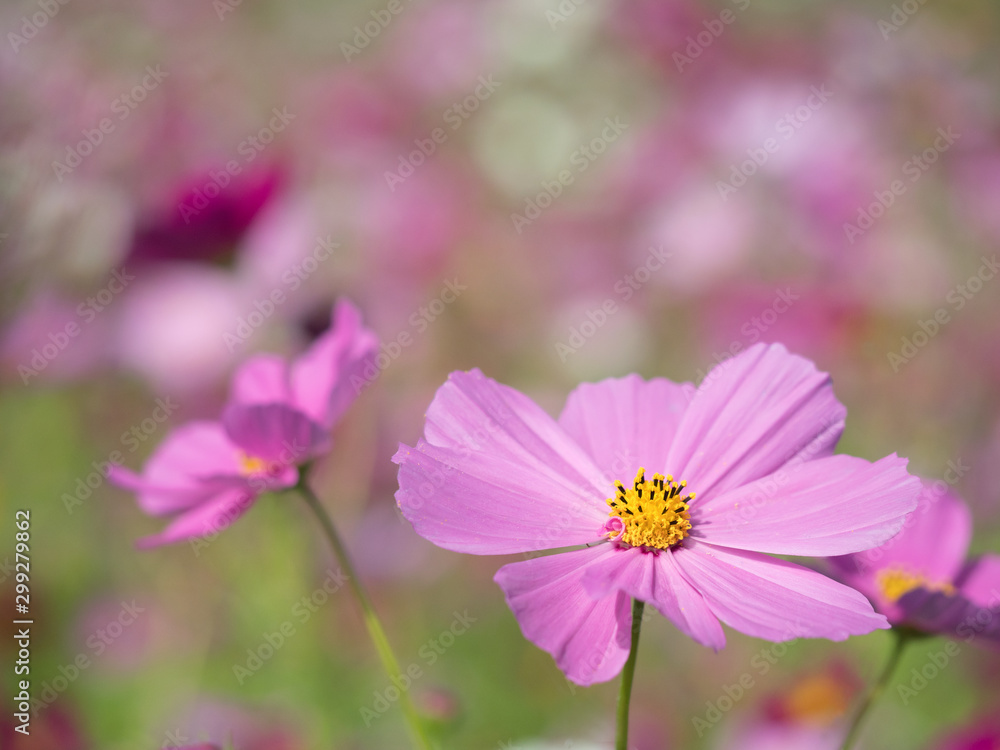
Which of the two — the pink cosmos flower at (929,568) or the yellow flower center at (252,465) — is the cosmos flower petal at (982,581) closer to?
the pink cosmos flower at (929,568)

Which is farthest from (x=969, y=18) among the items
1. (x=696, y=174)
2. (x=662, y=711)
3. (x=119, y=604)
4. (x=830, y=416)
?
(x=119, y=604)

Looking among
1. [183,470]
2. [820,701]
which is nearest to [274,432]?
[183,470]

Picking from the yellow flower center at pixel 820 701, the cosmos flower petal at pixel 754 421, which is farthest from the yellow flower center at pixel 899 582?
the yellow flower center at pixel 820 701

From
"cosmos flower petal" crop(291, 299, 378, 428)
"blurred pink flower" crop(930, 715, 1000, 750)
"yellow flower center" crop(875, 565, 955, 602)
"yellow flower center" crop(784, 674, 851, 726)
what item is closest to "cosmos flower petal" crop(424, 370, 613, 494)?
"cosmos flower petal" crop(291, 299, 378, 428)

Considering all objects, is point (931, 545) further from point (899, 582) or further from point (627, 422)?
point (627, 422)

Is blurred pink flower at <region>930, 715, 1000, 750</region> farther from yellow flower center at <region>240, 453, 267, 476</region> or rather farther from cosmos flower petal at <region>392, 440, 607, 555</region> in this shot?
yellow flower center at <region>240, 453, 267, 476</region>

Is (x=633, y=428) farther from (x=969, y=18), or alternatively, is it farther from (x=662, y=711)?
(x=969, y=18)
